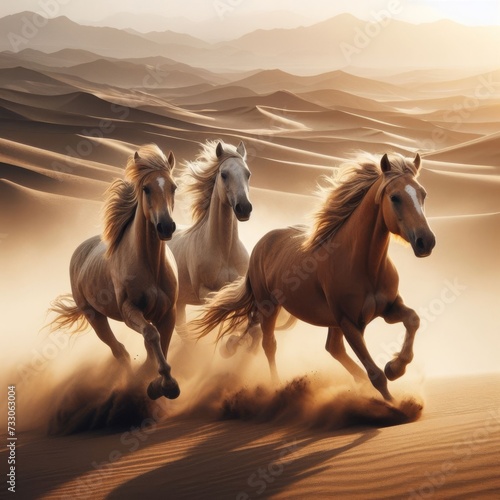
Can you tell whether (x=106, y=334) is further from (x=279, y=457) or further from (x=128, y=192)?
(x=279, y=457)

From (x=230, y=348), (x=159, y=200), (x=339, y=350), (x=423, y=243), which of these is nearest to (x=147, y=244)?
(x=159, y=200)

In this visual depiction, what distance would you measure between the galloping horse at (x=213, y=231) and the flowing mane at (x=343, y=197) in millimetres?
1528

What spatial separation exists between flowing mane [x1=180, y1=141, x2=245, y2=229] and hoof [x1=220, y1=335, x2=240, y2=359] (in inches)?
75.9

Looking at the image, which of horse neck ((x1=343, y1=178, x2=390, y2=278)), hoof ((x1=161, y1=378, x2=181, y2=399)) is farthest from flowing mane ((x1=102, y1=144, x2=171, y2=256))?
horse neck ((x1=343, y1=178, x2=390, y2=278))

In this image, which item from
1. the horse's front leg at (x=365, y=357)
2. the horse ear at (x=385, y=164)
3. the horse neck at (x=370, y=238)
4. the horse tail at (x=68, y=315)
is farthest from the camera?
the horse tail at (x=68, y=315)

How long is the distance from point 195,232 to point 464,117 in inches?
2197

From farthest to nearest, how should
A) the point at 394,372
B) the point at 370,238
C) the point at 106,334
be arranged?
the point at 106,334 < the point at 370,238 < the point at 394,372

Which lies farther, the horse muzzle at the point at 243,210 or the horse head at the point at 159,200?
the horse muzzle at the point at 243,210

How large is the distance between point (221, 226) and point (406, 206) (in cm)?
349

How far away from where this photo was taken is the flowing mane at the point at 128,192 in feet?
28.7

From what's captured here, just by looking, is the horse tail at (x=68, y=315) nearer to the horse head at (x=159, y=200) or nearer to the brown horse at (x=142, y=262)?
the brown horse at (x=142, y=262)

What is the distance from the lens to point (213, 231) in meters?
10.5

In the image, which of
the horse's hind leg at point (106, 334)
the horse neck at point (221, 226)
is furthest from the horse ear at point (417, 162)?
the horse's hind leg at point (106, 334)

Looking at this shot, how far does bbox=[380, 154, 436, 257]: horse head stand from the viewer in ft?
23.6
